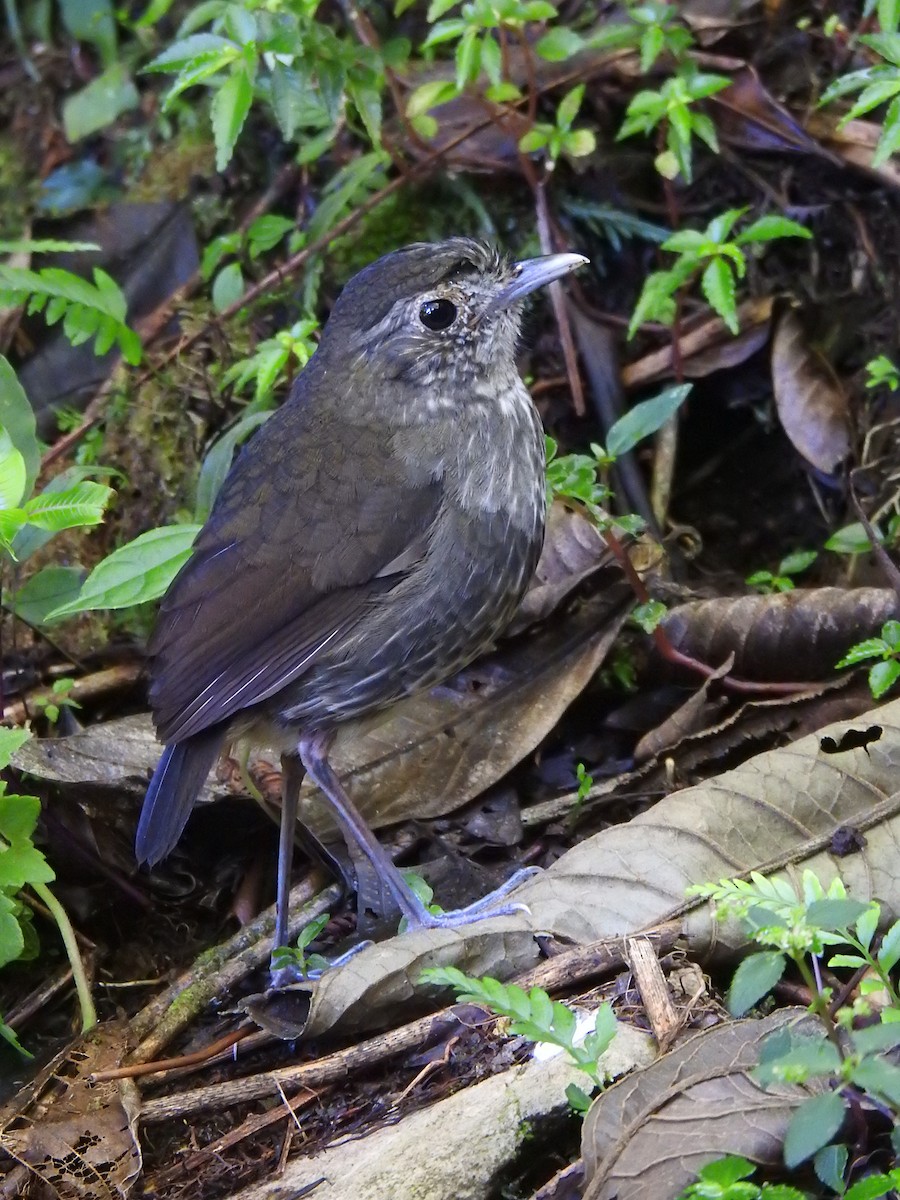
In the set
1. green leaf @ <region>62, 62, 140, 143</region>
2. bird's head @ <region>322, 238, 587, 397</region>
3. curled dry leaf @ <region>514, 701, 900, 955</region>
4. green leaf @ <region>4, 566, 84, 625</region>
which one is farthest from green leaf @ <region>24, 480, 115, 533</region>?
green leaf @ <region>62, 62, 140, 143</region>

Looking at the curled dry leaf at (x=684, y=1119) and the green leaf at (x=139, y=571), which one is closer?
the curled dry leaf at (x=684, y=1119)

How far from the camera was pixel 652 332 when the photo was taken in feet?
14.2

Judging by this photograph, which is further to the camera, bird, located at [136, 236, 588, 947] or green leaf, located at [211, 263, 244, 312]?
green leaf, located at [211, 263, 244, 312]

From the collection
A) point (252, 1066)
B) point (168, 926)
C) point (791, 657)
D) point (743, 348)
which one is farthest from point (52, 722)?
point (743, 348)

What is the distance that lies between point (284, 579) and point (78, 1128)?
119cm

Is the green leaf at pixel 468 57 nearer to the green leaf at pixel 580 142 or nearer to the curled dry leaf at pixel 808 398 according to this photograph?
the green leaf at pixel 580 142

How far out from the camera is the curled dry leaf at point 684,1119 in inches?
79.2

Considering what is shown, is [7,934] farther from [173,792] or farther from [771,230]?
[771,230]

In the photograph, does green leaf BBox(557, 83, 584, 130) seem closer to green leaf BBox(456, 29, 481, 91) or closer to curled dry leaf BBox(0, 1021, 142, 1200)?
green leaf BBox(456, 29, 481, 91)

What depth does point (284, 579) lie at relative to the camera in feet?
10.4

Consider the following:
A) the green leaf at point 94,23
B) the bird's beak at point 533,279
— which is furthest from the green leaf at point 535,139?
the green leaf at point 94,23

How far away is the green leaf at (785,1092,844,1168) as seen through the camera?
179 cm

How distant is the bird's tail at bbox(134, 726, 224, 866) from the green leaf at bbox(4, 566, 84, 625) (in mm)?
615

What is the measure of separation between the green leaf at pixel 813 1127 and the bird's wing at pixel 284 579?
163 cm
